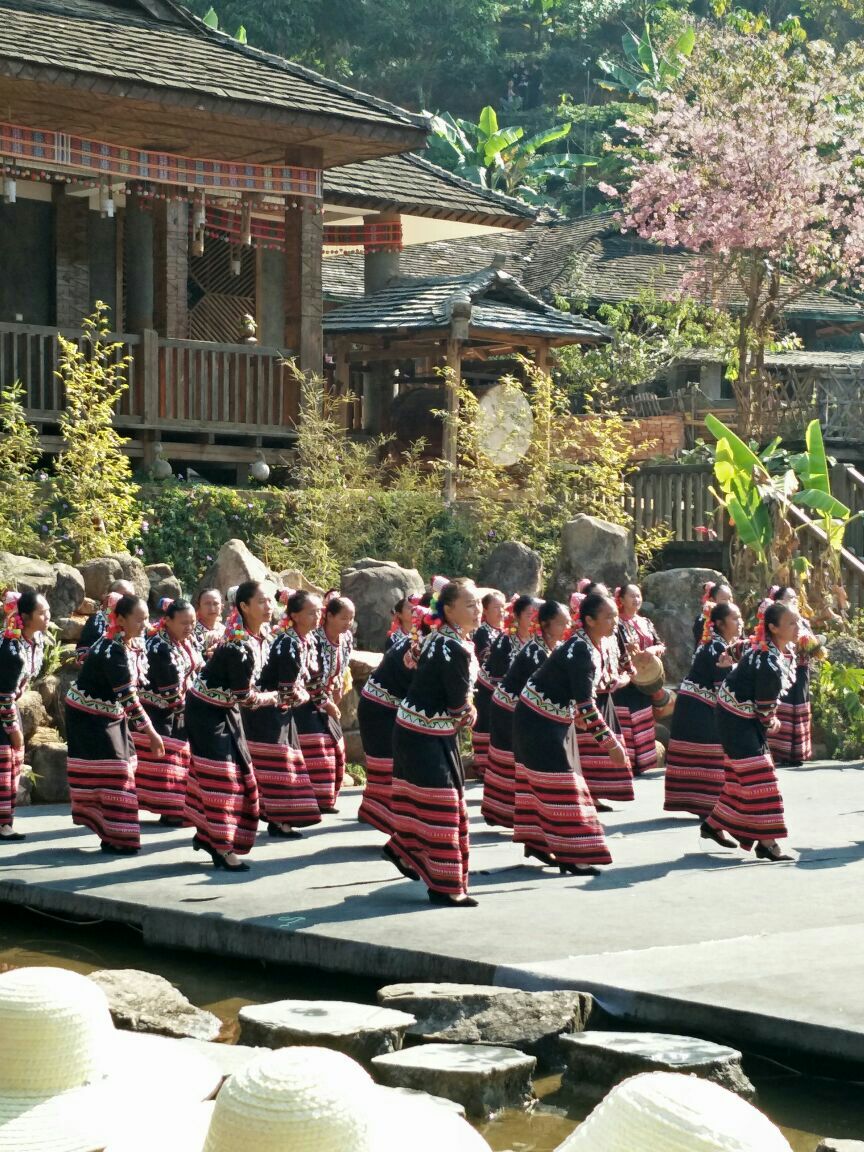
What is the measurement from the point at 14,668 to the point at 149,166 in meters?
7.73

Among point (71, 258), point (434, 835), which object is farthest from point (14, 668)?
point (71, 258)

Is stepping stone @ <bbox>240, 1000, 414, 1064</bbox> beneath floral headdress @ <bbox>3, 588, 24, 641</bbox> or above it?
beneath

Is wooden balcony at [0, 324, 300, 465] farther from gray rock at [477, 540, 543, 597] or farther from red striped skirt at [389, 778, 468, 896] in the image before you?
red striped skirt at [389, 778, 468, 896]

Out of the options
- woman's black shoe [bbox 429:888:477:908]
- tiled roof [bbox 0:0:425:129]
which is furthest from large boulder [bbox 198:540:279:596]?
woman's black shoe [bbox 429:888:477:908]

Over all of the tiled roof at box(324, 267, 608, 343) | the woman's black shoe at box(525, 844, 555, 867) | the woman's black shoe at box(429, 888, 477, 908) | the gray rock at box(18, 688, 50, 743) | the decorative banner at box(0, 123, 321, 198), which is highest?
the decorative banner at box(0, 123, 321, 198)

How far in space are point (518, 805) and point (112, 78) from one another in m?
8.36

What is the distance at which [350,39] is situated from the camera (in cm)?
4553

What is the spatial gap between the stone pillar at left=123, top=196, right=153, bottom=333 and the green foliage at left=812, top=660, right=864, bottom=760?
8.02m

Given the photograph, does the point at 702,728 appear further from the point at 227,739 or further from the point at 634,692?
the point at 227,739

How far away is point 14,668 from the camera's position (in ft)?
33.5

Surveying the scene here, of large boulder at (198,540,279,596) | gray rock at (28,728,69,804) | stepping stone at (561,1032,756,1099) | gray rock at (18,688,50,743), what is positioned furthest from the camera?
large boulder at (198,540,279,596)

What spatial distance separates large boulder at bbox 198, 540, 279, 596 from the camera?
14.3 m

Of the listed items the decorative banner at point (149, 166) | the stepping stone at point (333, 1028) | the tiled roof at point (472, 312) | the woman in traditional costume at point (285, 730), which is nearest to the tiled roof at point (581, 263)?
the tiled roof at point (472, 312)

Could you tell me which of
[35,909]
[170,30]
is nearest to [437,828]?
[35,909]
